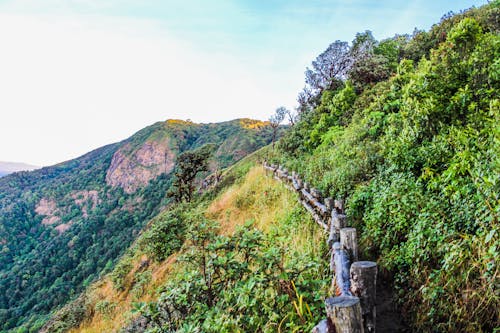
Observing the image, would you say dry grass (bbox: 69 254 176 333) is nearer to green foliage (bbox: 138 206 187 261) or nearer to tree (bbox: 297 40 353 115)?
green foliage (bbox: 138 206 187 261)

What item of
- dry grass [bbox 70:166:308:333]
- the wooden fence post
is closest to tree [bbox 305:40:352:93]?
dry grass [bbox 70:166:308:333]

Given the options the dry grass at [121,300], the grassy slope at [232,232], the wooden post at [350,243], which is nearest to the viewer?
the wooden post at [350,243]

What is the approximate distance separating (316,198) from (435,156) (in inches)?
99.2

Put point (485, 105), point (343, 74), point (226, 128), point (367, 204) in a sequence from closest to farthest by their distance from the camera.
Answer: point (485, 105) → point (367, 204) → point (343, 74) → point (226, 128)

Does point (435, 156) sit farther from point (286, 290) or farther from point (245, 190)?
point (245, 190)

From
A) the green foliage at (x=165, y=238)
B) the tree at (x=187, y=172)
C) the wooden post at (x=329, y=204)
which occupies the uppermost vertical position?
the tree at (x=187, y=172)

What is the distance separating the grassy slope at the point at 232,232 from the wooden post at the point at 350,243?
4.11ft

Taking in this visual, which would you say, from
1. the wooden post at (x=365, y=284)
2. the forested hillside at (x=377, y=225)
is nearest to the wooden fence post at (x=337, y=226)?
the forested hillside at (x=377, y=225)

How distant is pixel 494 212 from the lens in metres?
2.67

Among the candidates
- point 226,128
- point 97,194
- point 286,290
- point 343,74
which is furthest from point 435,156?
point 226,128

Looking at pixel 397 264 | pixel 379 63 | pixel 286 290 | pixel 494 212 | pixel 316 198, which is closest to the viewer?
pixel 494 212

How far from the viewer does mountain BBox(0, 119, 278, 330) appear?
137ft

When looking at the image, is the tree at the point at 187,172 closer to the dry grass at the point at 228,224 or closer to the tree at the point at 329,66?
the dry grass at the point at 228,224

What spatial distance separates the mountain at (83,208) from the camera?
41688 mm
